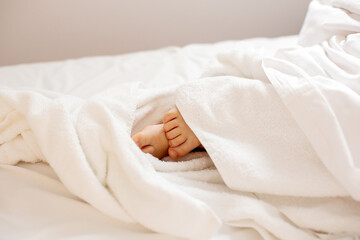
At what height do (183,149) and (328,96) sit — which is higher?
(328,96)

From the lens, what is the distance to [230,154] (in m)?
0.66

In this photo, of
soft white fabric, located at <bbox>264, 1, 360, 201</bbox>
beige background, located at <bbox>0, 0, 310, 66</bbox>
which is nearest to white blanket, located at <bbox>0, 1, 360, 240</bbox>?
soft white fabric, located at <bbox>264, 1, 360, 201</bbox>

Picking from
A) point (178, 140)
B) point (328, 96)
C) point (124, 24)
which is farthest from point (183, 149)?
point (124, 24)

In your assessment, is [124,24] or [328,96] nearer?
[328,96]

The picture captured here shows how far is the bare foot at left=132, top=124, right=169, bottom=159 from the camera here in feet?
2.42

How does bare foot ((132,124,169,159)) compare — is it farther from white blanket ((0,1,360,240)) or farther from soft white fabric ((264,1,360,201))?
soft white fabric ((264,1,360,201))

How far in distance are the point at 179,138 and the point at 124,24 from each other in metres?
1.13

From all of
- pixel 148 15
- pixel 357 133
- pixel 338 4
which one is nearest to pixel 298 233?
pixel 357 133

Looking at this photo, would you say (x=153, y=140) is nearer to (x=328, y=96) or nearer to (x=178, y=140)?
(x=178, y=140)

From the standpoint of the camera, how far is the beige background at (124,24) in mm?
1650

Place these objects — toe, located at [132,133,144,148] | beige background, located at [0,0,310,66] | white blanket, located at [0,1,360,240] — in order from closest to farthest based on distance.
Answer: white blanket, located at [0,1,360,240] < toe, located at [132,133,144,148] < beige background, located at [0,0,310,66]

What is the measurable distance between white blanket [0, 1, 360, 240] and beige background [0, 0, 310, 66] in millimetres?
1050

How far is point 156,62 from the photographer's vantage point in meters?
→ 1.23

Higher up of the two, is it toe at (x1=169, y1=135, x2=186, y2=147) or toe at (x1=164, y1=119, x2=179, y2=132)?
toe at (x1=164, y1=119, x2=179, y2=132)
